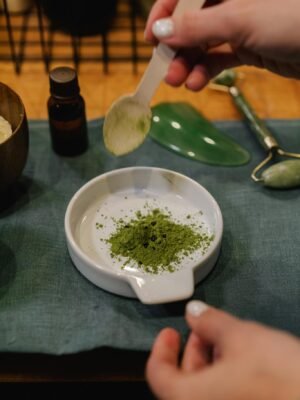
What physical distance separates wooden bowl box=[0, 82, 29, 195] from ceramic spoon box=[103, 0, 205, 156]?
100 millimetres

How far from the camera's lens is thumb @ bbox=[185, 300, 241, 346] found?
1.46 ft

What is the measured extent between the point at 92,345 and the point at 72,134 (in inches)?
12.9

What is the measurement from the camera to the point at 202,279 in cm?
60

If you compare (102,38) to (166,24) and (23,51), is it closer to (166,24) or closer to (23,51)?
(23,51)

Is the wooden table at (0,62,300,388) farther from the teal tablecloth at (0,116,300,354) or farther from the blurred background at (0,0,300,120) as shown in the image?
the teal tablecloth at (0,116,300,354)

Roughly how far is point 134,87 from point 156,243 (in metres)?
0.41

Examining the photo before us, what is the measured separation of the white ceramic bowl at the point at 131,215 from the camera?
1.77 ft

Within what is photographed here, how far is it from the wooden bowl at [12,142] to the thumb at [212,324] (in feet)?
Result: 0.94

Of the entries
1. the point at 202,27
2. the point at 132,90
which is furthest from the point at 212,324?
the point at 132,90

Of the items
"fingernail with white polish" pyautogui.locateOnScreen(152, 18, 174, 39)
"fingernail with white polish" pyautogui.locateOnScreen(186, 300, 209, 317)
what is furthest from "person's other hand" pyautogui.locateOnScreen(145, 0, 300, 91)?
"fingernail with white polish" pyautogui.locateOnScreen(186, 300, 209, 317)

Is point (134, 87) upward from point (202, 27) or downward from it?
downward

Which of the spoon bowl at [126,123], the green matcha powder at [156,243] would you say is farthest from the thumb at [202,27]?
the green matcha powder at [156,243]

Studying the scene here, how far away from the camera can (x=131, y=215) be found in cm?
68

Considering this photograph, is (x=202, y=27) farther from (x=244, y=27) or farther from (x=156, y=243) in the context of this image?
(x=156, y=243)
